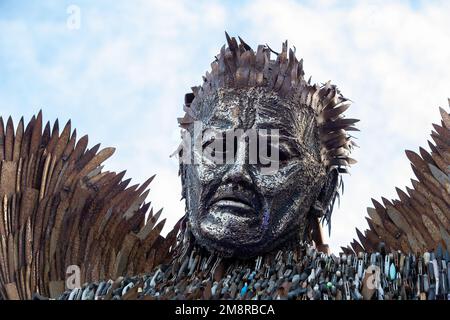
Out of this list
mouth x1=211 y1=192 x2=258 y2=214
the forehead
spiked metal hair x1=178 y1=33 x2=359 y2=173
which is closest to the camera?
mouth x1=211 y1=192 x2=258 y2=214

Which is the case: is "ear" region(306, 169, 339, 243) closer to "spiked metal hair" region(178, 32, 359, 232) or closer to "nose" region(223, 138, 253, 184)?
"spiked metal hair" region(178, 32, 359, 232)

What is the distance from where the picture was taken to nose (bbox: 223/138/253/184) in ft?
32.3

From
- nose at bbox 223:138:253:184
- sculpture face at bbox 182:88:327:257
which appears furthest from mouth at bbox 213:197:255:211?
nose at bbox 223:138:253:184

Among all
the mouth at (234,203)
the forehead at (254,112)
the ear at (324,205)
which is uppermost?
the forehead at (254,112)

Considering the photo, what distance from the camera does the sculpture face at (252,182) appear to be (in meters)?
9.86

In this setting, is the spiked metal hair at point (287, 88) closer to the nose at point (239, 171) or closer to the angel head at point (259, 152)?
the angel head at point (259, 152)

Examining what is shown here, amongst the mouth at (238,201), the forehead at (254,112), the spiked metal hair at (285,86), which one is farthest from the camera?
the spiked metal hair at (285,86)

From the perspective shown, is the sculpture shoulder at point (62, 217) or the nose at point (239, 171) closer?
the nose at point (239, 171)

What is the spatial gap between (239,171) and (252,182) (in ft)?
0.45

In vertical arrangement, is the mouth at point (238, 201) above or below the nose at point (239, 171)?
below

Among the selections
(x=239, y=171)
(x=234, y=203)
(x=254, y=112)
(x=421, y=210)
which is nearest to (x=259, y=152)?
(x=239, y=171)

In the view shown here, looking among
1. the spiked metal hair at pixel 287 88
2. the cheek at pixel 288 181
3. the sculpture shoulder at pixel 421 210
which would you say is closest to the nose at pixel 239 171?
the cheek at pixel 288 181

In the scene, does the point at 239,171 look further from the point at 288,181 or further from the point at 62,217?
the point at 62,217

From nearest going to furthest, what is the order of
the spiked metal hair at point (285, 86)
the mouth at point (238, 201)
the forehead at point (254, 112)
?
the mouth at point (238, 201) → the forehead at point (254, 112) → the spiked metal hair at point (285, 86)
